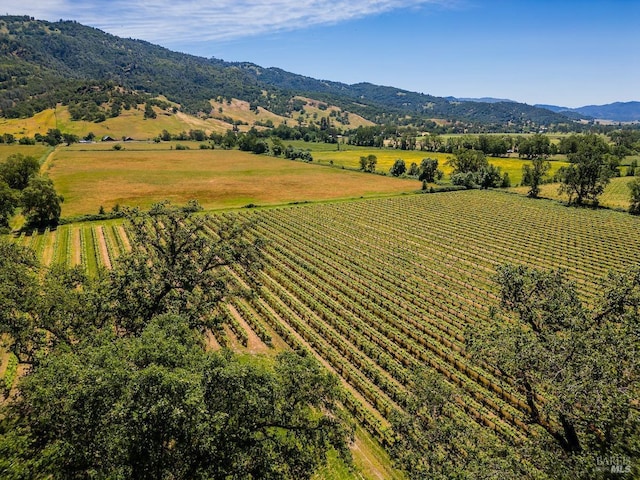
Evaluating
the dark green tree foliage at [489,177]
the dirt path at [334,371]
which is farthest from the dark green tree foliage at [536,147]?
the dirt path at [334,371]

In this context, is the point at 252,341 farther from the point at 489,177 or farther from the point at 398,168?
the point at 398,168

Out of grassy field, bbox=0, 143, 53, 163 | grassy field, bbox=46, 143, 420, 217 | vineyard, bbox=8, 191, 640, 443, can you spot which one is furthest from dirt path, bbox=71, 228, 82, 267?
grassy field, bbox=0, 143, 53, 163

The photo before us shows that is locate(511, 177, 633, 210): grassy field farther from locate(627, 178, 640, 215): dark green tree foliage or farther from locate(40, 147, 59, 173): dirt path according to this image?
locate(40, 147, 59, 173): dirt path

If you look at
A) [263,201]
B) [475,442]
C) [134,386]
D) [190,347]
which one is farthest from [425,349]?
[263,201]

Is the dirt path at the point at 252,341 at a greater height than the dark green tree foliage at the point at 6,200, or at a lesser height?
lesser

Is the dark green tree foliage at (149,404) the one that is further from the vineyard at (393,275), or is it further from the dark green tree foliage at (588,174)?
the dark green tree foliage at (588,174)

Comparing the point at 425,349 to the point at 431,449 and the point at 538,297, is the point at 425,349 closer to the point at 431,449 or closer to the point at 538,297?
the point at 538,297

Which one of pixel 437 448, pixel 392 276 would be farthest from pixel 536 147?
pixel 437 448
